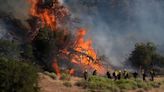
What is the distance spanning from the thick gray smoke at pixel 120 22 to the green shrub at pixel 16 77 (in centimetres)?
6007

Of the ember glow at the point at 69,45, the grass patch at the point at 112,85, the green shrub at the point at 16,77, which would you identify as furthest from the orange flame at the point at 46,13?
the green shrub at the point at 16,77

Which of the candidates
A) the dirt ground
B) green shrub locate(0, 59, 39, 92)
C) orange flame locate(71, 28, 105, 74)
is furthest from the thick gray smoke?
green shrub locate(0, 59, 39, 92)

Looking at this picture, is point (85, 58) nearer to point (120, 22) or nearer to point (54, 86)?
point (54, 86)

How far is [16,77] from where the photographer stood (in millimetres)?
36469

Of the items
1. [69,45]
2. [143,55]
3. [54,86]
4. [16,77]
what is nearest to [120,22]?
[143,55]

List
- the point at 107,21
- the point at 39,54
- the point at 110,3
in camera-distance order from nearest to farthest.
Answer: the point at 39,54 < the point at 107,21 < the point at 110,3

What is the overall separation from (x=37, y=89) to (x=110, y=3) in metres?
99.4

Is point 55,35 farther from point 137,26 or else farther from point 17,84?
point 137,26

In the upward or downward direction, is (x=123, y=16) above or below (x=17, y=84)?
above

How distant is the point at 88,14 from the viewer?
123438 mm

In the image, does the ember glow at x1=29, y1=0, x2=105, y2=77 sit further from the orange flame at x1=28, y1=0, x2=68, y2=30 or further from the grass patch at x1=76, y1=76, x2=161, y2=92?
the grass patch at x1=76, y1=76, x2=161, y2=92

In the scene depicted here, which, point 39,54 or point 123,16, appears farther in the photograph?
point 123,16

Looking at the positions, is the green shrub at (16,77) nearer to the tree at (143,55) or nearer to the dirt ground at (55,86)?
the dirt ground at (55,86)

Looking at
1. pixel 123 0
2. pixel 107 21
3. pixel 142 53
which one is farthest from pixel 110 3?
pixel 142 53
